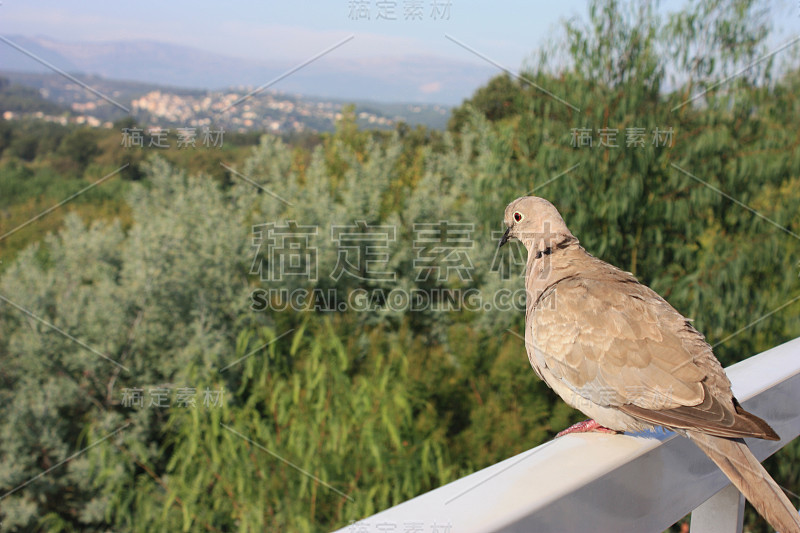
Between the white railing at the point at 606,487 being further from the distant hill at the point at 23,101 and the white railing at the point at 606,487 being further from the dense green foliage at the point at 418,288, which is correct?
the distant hill at the point at 23,101

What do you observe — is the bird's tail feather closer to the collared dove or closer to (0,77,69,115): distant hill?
the collared dove

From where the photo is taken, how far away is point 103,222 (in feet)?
16.5

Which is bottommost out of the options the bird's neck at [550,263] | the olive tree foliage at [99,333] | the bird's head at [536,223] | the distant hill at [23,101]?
the olive tree foliage at [99,333]

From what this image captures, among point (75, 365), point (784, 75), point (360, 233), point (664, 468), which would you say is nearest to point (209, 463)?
point (75, 365)

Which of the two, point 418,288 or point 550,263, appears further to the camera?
point 418,288

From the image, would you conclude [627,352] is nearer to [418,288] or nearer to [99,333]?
[418,288]

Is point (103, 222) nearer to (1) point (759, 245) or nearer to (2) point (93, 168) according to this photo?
(2) point (93, 168)

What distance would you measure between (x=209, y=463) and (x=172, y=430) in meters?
1.04

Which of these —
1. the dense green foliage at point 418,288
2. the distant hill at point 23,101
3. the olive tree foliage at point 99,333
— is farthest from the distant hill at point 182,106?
the olive tree foliage at point 99,333

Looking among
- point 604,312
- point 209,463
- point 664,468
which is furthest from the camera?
point 209,463

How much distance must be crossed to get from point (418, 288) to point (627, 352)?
365 centimetres

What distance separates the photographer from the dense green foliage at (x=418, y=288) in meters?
3.98

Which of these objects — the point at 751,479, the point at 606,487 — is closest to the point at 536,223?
the point at 751,479

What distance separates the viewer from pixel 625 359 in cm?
154
